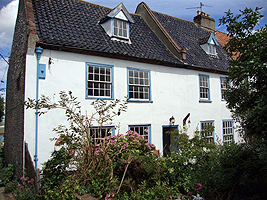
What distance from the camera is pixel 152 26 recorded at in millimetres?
16469

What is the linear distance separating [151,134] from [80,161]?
6388mm

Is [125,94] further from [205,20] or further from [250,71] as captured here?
[205,20]

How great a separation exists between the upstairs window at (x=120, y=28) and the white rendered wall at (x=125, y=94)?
2167 millimetres

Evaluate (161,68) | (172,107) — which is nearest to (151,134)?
(172,107)

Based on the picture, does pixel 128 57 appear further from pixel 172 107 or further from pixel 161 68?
pixel 172 107

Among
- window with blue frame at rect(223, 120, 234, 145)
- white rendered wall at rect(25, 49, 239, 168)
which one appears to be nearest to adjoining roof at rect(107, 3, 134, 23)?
white rendered wall at rect(25, 49, 239, 168)

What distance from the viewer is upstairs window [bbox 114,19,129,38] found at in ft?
42.6

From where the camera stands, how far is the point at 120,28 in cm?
1325

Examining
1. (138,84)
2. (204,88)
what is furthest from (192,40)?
(138,84)

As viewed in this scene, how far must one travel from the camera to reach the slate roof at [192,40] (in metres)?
15.8

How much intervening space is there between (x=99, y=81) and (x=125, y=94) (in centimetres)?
163

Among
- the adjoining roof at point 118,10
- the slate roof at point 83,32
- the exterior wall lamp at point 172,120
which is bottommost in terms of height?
the exterior wall lamp at point 172,120

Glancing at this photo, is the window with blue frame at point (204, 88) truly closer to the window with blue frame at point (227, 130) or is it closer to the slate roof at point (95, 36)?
the slate roof at point (95, 36)

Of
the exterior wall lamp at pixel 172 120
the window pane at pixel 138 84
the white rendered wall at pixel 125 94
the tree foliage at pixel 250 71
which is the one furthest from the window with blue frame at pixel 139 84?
the tree foliage at pixel 250 71
